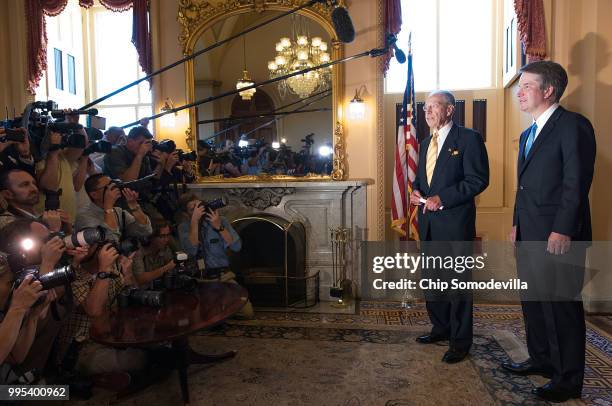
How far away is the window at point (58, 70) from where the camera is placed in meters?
4.85

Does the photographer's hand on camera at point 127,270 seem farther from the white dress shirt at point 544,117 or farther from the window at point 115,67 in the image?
the window at point 115,67

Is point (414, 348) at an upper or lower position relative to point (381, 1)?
lower

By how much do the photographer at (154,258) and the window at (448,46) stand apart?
289 centimetres

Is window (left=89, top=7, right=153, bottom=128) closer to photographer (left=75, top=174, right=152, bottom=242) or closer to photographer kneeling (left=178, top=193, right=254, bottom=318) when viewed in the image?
photographer kneeling (left=178, top=193, right=254, bottom=318)

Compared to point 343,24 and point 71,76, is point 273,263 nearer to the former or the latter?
point 343,24

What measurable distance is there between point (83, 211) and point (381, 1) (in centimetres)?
297

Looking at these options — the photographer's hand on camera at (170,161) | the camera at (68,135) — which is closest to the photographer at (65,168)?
the camera at (68,135)

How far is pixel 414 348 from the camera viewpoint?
2.75 m

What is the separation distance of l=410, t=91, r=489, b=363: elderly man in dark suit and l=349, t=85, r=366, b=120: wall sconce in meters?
1.31

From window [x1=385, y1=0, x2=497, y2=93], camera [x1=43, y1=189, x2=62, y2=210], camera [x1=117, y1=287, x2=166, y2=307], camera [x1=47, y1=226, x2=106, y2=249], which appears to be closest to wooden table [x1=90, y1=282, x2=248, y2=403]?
camera [x1=117, y1=287, x2=166, y2=307]

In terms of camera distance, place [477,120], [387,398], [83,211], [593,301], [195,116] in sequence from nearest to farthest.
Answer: [387,398], [83,211], [593,301], [195,116], [477,120]

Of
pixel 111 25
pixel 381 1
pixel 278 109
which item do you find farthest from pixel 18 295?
pixel 111 25

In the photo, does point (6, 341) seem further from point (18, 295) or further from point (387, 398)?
point (387, 398)

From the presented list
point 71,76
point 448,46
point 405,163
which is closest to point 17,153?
point 405,163
